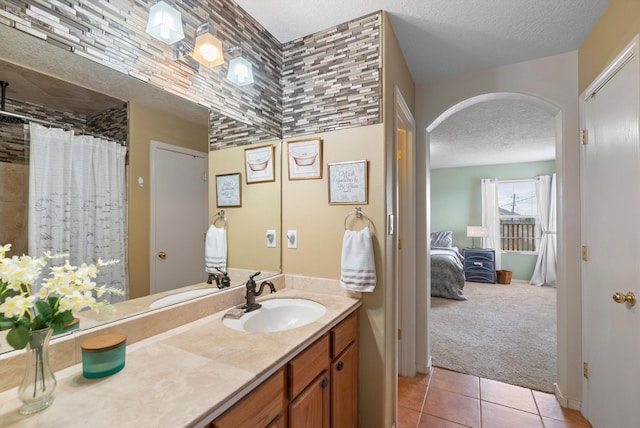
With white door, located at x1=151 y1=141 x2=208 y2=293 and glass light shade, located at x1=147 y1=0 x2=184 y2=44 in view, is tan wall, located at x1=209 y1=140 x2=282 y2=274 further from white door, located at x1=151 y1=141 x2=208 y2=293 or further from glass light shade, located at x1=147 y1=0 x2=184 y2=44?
glass light shade, located at x1=147 y1=0 x2=184 y2=44

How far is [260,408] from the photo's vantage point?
35.0 inches

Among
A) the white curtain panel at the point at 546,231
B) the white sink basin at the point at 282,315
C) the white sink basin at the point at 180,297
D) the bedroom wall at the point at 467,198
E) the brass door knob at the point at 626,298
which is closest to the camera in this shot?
the white sink basin at the point at 180,297

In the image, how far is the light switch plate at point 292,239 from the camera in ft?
6.07

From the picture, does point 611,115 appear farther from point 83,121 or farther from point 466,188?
point 466,188

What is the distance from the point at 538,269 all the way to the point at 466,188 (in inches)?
84.7

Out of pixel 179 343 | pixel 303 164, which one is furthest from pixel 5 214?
pixel 303 164

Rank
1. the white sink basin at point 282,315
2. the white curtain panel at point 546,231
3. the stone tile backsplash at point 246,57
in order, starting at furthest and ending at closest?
the white curtain panel at point 546,231 < the white sink basin at point 282,315 < the stone tile backsplash at point 246,57

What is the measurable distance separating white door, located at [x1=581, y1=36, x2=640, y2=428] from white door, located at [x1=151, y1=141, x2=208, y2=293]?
213 cm

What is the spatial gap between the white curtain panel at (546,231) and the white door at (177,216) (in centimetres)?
651

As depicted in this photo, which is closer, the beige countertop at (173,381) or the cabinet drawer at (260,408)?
the beige countertop at (173,381)

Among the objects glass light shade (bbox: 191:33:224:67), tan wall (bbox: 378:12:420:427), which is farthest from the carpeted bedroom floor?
glass light shade (bbox: 191:33:224:67)

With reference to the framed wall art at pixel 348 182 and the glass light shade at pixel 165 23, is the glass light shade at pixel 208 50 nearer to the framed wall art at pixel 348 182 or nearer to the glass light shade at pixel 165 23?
the glass light shade at pixel 165 23

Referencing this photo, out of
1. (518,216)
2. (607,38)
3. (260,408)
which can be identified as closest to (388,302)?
(260,408)

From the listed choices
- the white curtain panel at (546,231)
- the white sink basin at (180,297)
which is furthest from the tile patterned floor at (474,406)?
the white curtain panel at (546,231)
